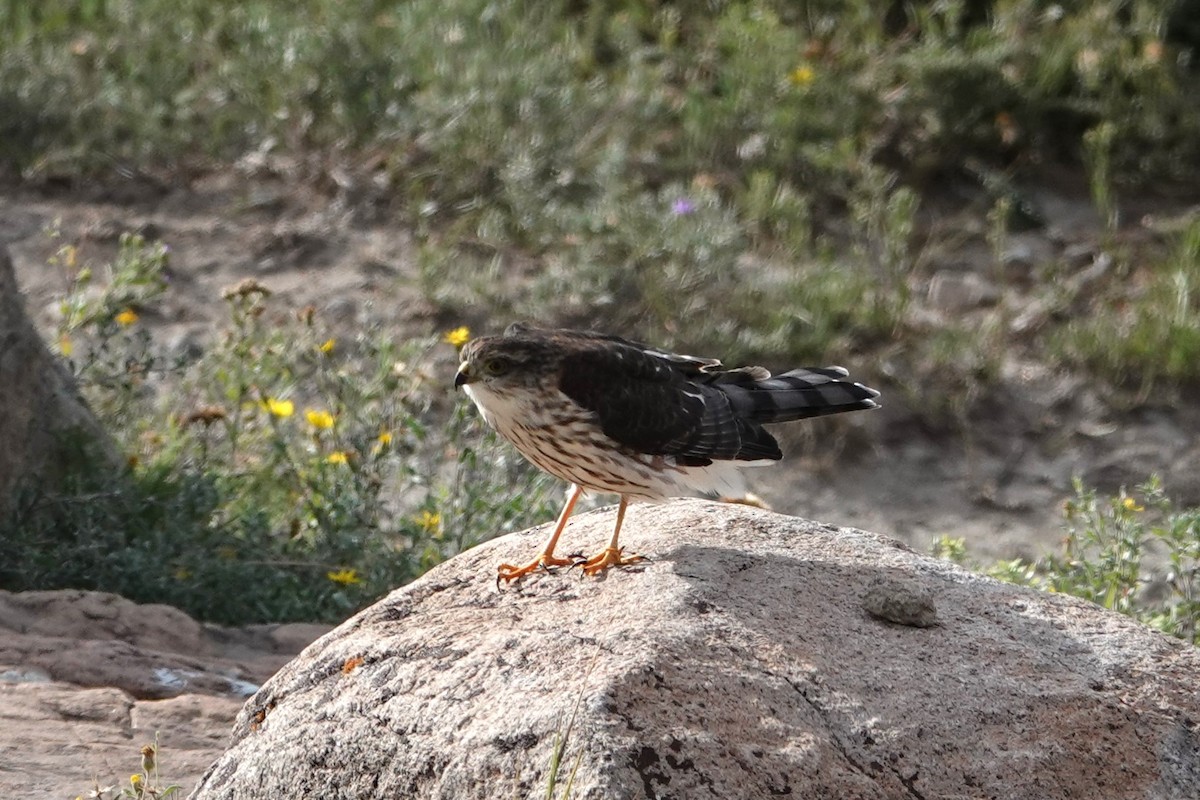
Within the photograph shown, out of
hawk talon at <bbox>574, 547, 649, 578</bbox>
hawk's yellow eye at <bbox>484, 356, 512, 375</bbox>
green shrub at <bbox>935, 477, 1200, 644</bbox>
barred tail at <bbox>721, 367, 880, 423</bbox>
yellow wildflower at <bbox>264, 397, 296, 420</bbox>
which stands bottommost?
green shrub at <bbox>935, 477, 1200, 644</bbox>

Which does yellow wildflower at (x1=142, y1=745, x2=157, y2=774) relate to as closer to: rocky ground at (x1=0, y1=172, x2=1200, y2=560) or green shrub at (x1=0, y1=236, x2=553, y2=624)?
green shrub at (x1=0, y1=236, x2=553, y2=624)

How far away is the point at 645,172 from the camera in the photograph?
9.94 m

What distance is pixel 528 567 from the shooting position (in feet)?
14.0

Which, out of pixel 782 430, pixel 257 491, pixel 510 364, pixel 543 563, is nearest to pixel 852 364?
pixel 782 430

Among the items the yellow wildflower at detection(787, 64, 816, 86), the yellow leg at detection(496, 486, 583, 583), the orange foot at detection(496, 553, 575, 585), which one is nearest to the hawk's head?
the yellow leg at detection(496, 486, 583, 583)

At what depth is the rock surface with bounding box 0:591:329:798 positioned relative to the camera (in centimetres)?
433

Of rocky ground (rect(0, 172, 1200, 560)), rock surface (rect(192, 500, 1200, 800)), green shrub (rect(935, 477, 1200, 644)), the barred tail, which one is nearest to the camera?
rock surface (rect(192, 500, 1200, 800))

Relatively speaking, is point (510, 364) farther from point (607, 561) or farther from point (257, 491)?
point (257, 491)

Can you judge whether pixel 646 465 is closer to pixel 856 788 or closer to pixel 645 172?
pixel 856 788

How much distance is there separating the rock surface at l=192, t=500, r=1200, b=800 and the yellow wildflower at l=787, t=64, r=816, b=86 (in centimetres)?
633

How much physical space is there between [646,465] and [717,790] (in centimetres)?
162

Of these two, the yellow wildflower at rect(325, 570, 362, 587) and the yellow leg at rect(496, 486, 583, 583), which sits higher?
the yellow leg at rect(496, 486, 583, 583)

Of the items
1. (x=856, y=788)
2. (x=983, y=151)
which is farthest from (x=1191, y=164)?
(x=856, y=788)

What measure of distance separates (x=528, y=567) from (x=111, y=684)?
1514mm
